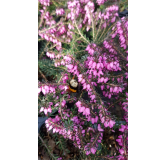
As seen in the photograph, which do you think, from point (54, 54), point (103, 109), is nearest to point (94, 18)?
point (54, 54)

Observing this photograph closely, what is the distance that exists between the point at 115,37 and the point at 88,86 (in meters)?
0.62

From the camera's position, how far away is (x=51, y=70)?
1305mm

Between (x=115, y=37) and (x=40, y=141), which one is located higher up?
(x=115, y=37)

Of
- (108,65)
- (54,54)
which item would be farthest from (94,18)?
(108,65)

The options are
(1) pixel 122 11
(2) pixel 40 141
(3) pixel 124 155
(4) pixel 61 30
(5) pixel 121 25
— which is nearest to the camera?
(3) pixel 124 155

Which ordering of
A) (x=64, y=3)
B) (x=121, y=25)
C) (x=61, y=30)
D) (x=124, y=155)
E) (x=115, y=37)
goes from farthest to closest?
(x=64, y=3), (x=61, y=30), (x=115, y=37), (x=121, y=25), (x=124, y=155)

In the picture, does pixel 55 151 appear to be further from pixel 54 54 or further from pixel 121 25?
pixel 121 25

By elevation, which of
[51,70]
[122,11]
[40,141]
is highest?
[122,11]

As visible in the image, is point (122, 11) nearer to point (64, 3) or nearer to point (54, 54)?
point (64, 3)

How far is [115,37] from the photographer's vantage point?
1.22 metres

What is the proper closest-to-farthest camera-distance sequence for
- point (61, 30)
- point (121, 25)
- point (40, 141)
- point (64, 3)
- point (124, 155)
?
point (124, 155)
point (121, 25)
point (40, 141)
point (61, 30)
point (64, 3)

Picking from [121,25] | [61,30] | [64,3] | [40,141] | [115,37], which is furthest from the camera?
[64,3]

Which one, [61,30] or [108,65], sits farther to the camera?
[61,30]

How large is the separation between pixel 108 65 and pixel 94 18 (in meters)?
0.62
